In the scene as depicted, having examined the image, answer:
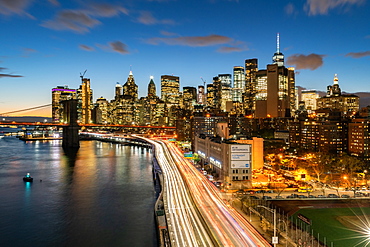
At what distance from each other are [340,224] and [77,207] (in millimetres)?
20444

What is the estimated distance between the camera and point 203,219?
19453mm

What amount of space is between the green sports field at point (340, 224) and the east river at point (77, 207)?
992 centimetres

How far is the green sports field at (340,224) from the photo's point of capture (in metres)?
17.5

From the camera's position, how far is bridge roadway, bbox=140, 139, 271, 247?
645 inches

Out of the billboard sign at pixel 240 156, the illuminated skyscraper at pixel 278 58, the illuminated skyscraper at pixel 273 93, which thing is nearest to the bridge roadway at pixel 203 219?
the billboard sign at pixel 240 156

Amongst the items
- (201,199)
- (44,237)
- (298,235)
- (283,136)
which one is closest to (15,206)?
(44,237)

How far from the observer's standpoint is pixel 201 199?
24.0 meters

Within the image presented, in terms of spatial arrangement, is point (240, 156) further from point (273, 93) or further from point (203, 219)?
point (273, 93)

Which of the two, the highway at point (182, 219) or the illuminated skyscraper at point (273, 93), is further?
the illuminated skyscraper at point (273, 93)

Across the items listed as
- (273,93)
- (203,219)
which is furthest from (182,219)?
(273,93)

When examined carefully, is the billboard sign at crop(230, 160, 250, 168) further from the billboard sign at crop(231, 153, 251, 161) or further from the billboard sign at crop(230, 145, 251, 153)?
the billboard sign at crop(230, 145, 251, 153)

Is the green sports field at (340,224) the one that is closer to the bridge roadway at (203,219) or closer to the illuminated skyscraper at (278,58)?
the bridge roadway at (203,219)

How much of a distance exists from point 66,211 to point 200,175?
1409 cm

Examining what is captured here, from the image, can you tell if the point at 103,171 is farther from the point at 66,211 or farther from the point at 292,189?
the point at 292,189
